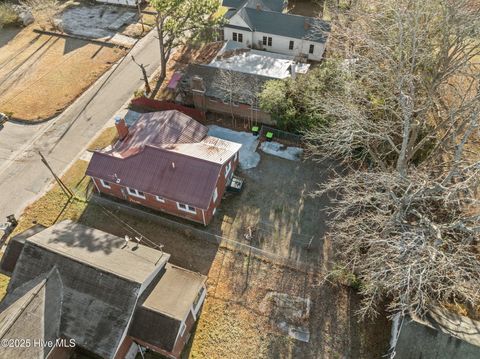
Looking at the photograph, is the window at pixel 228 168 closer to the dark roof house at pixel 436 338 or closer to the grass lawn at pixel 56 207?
the grass lawn at pixel 56 207

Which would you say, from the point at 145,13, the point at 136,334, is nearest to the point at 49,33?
the point at 145,13

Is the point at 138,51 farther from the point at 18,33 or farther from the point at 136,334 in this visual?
the point at 136,334

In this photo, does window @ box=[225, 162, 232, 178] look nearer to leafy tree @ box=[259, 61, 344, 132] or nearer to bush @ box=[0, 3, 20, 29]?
leafy tree @ box=[259, 61, 344, 132]

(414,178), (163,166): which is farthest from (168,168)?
(414,178)

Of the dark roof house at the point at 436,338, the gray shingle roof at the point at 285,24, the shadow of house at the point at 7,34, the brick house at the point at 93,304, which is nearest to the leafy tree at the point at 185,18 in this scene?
the gray shingle roof at the point at 285,24

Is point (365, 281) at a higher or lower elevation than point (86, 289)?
lower

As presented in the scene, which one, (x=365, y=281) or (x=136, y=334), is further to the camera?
(x=365, y=281)

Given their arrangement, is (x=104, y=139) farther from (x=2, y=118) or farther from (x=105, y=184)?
(x=2, y=118)
